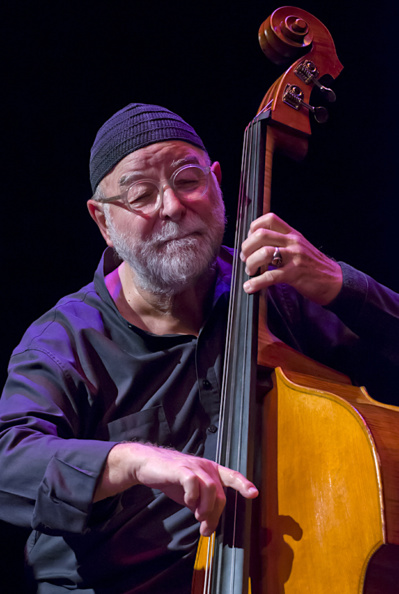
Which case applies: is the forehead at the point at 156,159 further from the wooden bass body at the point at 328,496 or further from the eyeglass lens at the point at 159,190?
the wooden bass body at the point at 328,496

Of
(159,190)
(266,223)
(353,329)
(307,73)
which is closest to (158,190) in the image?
(159,190)

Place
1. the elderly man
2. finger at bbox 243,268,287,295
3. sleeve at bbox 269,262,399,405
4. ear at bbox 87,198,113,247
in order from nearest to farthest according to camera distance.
→ the elderly man < finger at bbox 243,268,287,295 < sleeve at bbox 269,262,399,405 < ear at bbox 87,198,113,247

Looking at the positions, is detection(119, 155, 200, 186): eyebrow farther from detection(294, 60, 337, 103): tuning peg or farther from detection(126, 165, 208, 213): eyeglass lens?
detection(294, 60, 337, 103): tuning peg

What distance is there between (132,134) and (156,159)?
134 mm

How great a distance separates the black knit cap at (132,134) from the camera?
160 cm

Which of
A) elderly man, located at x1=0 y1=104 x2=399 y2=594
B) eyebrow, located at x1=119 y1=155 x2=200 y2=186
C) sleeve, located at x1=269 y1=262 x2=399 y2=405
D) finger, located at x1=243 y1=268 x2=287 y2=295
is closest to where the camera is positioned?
elderly man, located at x1=0 y1=104 x2=399 y2=594

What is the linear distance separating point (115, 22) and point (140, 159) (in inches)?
41.8

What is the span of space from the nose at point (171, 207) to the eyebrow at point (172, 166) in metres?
0.10

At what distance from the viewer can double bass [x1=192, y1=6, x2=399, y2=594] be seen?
83cm

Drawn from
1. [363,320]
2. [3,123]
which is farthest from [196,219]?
[3,123]

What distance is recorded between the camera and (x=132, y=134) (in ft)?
5.28

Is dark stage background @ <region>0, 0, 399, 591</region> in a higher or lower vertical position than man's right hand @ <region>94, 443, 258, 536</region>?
Result: higher

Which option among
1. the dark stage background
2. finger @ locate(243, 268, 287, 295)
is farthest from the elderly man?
the dark stage background

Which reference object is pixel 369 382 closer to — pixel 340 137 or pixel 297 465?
pixel 297 465
